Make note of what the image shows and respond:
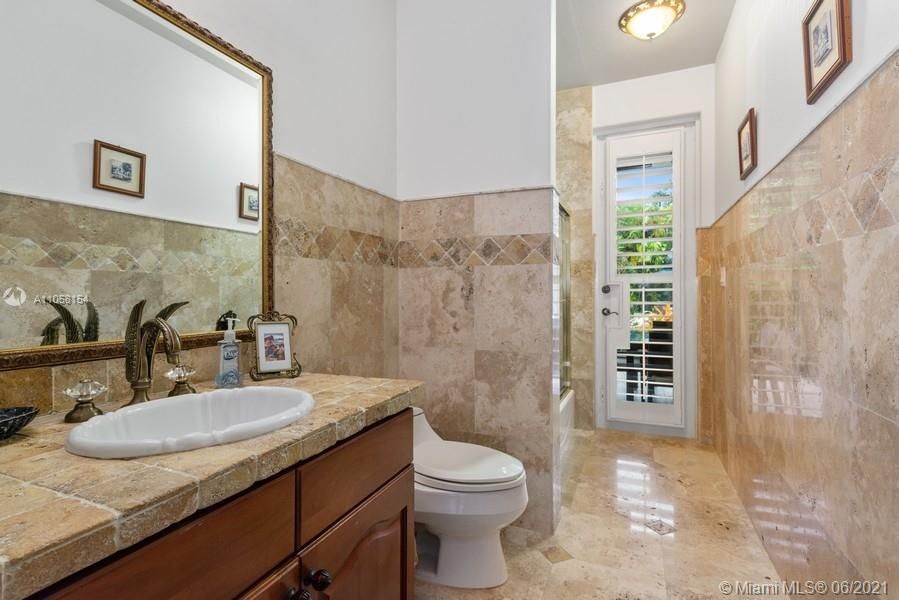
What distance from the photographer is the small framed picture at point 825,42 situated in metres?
1.03

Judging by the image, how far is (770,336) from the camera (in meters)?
1.63

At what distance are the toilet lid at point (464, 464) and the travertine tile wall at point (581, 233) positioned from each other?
172 cm

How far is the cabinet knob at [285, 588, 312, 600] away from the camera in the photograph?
70cm

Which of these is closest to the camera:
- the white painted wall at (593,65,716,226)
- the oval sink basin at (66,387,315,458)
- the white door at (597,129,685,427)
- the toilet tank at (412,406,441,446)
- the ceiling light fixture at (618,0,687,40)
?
the oval sink basin at (66,387,315,458)

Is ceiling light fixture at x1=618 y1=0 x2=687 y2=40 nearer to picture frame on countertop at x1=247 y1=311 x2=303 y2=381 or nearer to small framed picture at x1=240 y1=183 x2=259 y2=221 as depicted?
small framed picture at x1=240 y1=183 x2=259 y2=221

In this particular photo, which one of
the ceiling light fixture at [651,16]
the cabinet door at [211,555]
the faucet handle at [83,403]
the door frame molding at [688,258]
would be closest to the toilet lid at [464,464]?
the cabinet door at [211,555]

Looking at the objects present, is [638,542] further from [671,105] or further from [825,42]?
[671,105]

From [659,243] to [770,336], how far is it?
5.13 feet

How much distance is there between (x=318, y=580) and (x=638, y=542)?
5.08 feet

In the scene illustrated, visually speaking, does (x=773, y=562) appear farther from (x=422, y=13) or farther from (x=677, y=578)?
(x=422, y=13)

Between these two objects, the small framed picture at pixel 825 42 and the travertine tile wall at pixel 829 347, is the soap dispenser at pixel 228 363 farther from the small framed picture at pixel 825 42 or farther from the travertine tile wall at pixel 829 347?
the small framed picture at pixel 825 42

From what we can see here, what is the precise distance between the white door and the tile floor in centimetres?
63

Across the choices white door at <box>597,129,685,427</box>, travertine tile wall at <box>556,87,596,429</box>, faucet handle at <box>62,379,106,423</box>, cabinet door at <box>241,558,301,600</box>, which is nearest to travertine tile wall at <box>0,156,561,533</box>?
faucet handle at <box>62,379,106,423</box>

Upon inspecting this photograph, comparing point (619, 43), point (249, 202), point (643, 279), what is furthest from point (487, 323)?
point (619, 43)
